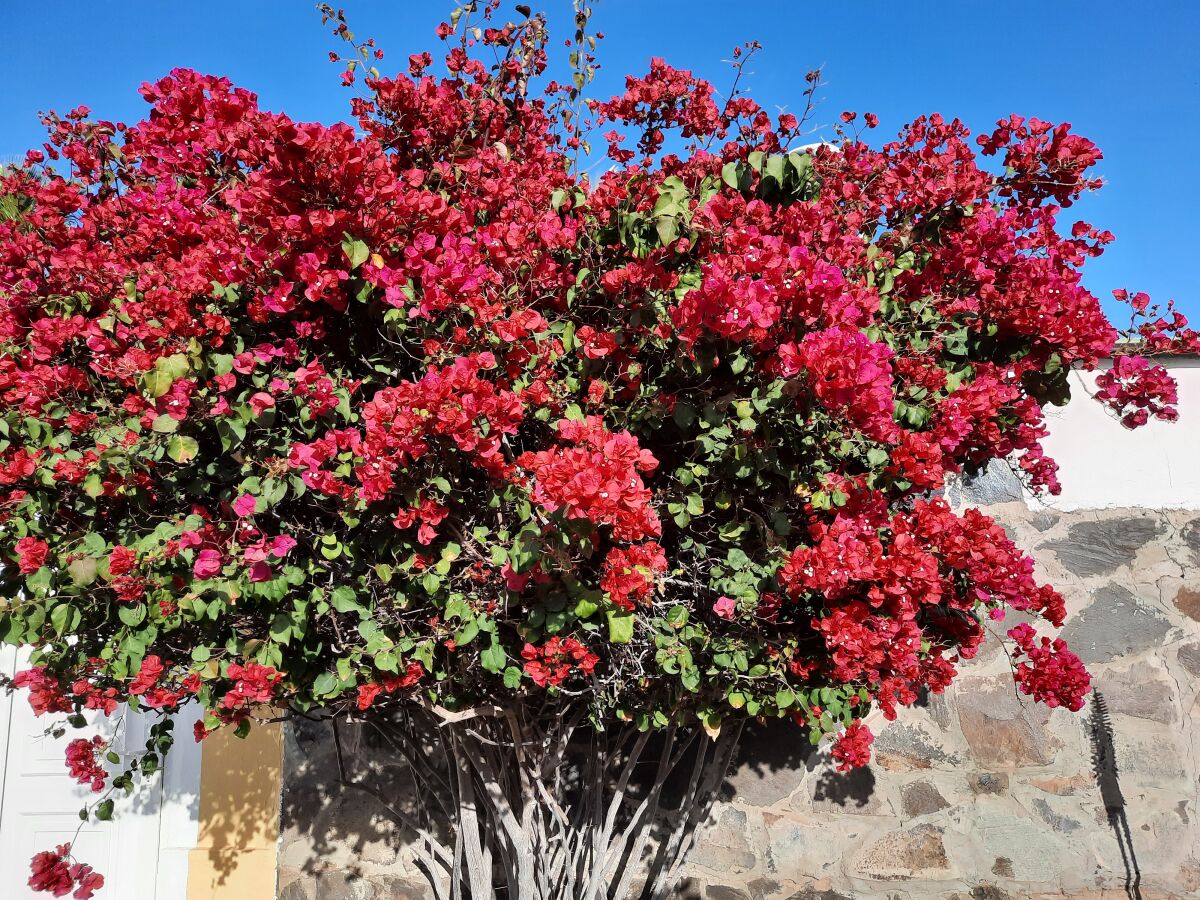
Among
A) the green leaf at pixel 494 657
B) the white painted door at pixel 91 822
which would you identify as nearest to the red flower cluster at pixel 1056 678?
the green leaf at pixel 494 657

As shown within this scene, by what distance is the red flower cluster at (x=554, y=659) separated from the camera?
181cm

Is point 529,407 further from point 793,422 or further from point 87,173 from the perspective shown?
point 87,173

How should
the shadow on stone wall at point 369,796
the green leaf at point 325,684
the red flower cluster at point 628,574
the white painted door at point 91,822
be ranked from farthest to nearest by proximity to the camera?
the white painted door at point 91,822 < the shadow on stone wall at point 369,796 < the green leaf at point 325,684 < the red flower cluster at point 628,574

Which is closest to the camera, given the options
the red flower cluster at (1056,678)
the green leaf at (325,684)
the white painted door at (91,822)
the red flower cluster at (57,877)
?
the green leaf at (325,684)

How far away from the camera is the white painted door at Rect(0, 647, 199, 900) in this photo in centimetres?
336

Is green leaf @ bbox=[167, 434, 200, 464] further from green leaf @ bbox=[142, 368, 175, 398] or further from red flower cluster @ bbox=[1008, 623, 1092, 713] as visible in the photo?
red flower cluster @ bbox=[1008, 623, 1092, 713]

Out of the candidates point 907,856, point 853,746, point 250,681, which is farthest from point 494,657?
point 907,856

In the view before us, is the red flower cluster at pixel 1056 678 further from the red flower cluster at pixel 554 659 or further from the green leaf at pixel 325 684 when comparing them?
the green leaf at pixel 325 684

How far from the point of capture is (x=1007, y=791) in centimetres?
290

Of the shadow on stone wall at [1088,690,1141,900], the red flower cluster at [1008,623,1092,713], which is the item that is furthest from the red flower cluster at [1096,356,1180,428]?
the shadow on stone wall at [1088,690,1141,900]

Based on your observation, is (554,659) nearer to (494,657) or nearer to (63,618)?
(494,657)

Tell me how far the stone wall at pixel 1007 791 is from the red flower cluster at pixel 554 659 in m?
1.39

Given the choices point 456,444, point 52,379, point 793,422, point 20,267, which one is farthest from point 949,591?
point 20,267

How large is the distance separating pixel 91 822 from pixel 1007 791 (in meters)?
3.43
